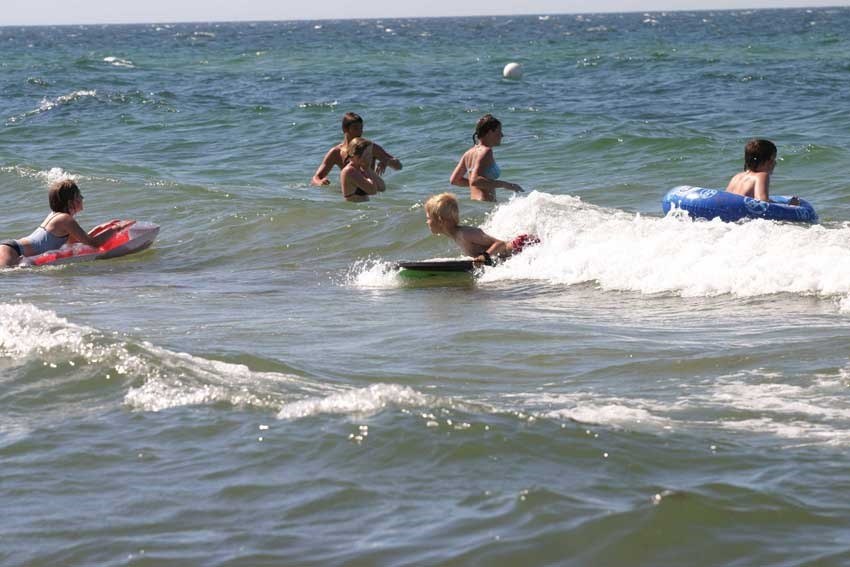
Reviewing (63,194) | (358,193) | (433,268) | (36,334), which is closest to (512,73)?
(358,193)

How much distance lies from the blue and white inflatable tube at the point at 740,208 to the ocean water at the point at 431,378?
0.20 m

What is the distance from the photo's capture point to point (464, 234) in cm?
1022

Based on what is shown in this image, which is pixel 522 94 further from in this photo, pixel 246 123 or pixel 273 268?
pixel 273 268

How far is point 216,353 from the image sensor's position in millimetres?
7156

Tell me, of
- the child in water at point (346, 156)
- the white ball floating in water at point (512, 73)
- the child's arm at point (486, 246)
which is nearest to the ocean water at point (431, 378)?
the child's arm at point (486, 246)

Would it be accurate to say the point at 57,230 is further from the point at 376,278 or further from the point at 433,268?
the point at 433,268

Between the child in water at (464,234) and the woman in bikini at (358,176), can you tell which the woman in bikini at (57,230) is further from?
the woman in bikini at (358,176)

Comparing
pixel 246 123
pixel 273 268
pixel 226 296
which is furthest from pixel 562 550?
pixel 246 123

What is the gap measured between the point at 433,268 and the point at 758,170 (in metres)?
3.10

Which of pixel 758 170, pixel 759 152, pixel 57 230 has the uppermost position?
pixel 759 152

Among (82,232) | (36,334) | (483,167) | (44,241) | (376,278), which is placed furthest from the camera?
(483,167)

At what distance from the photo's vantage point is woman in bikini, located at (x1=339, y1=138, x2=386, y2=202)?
14.6 m

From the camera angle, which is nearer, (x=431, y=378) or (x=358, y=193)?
(x=431, y=378)

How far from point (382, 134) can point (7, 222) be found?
824 centimetres
